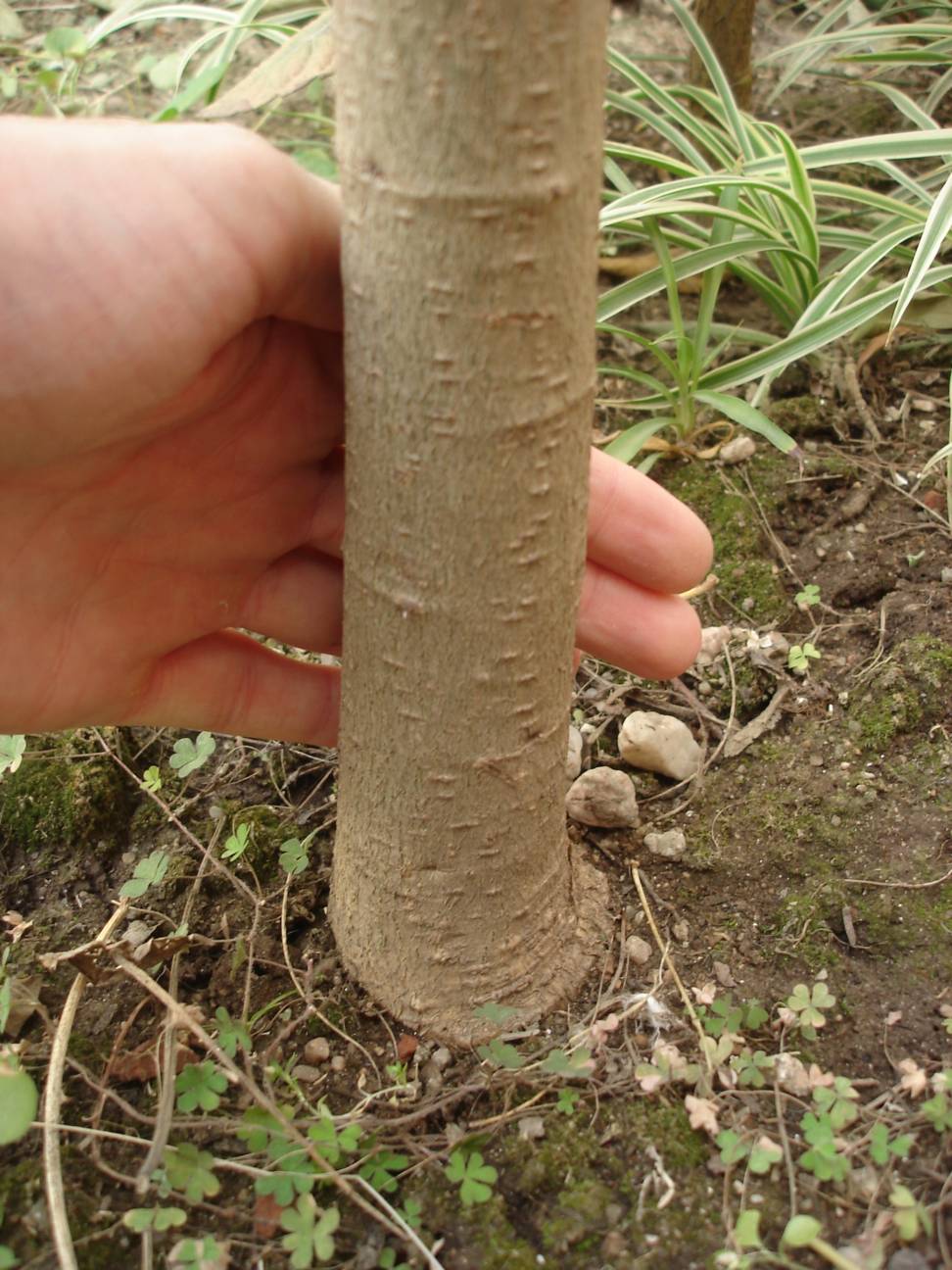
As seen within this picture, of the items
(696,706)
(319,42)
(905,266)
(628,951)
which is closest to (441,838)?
(628,951)

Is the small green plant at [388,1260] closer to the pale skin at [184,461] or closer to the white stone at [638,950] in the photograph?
the white stone at [638,950]

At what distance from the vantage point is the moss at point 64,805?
154 cm

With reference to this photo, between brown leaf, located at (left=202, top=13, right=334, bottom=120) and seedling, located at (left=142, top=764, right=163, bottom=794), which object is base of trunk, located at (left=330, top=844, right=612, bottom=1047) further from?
brown leaf, located at (left=202, top=13, right=334, bottom=120)

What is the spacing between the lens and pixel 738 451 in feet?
6.67

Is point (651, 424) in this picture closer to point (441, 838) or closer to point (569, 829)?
point (569, 829)

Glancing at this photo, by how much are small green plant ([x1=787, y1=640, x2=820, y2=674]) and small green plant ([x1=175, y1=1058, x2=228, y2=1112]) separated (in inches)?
40.0

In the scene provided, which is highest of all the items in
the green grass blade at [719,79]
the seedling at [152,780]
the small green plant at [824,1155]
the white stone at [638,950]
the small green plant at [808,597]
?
the green grass blade at [719,79]

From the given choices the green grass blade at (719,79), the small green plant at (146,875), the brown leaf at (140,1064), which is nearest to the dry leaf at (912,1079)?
the brown leaf at (140,1064)

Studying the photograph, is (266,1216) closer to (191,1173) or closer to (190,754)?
(191,1173)

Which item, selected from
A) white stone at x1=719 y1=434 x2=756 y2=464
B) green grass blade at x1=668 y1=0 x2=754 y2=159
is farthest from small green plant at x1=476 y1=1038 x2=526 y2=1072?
green grass blade at x1=668 y1=0 x2=754 y2=159

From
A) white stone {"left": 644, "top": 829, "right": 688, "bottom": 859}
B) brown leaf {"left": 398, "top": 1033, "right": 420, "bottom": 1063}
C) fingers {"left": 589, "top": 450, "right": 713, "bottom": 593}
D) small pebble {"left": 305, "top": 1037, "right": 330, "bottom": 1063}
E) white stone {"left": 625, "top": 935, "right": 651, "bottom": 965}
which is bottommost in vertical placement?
small pebble {"left": 305, "top": 1037, "right": 330, "bottom": 1063}

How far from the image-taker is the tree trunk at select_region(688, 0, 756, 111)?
2.46 m

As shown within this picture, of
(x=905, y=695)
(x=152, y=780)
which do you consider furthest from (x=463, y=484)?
(x=905, y=695)

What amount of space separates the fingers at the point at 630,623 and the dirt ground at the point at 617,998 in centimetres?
28
